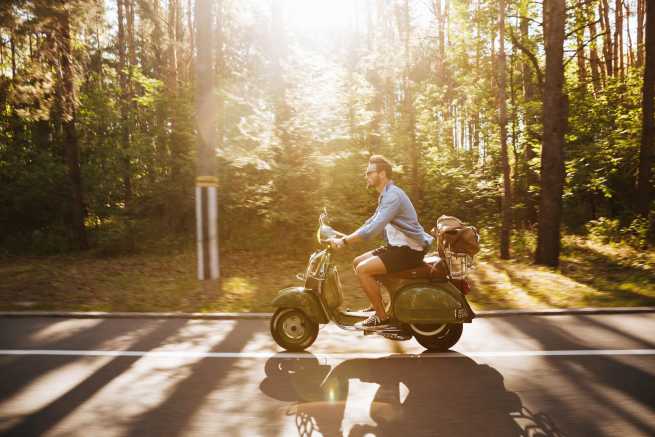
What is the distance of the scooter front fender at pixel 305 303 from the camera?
593cm

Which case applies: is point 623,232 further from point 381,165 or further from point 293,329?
point 293,329

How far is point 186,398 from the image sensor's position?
4.66 metres

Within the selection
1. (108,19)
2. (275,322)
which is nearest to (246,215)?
(108,19)

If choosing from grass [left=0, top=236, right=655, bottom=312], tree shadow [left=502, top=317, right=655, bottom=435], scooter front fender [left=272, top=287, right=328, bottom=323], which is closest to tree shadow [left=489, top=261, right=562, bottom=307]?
grass [left=0, top=236, right=655, bottom=312]

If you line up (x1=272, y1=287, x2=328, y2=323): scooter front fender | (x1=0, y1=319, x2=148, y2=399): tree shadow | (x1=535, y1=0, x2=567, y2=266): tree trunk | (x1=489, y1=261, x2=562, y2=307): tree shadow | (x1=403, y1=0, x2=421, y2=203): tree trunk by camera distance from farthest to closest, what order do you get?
1. (x1=403, y1=0, x2=421, y2=203): tree trunk
2. (x1=535, y1=0, x2=567, y2=266): tree trunk
3. (x1=489, y1=261, x2=562, y2=307): tree shadow
4. (x1=272, y1=287, x2=328, y2=323): scooter front fender
5. (x1=0, y1=319, x2=148, y2=399): tree shadow

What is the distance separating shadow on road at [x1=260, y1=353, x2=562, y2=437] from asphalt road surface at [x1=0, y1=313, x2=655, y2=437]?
0.02 metres

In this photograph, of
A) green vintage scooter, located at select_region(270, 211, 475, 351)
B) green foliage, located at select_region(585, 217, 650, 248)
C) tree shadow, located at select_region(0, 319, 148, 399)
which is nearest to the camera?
tree shadow, located at select_region(0, 319, 148, 399)

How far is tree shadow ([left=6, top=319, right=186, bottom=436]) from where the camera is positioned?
4.05 m

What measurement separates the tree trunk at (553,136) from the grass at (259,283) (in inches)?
32.0

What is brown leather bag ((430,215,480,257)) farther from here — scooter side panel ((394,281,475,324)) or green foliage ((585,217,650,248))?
green foliage ((585,217,650,248))

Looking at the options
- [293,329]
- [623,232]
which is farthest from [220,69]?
[293,329]

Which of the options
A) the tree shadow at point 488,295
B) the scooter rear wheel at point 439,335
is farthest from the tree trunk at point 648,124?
the scooter rear wheel at point 439,335

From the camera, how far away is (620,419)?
4.06 m

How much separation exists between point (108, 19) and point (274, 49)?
157 inches
